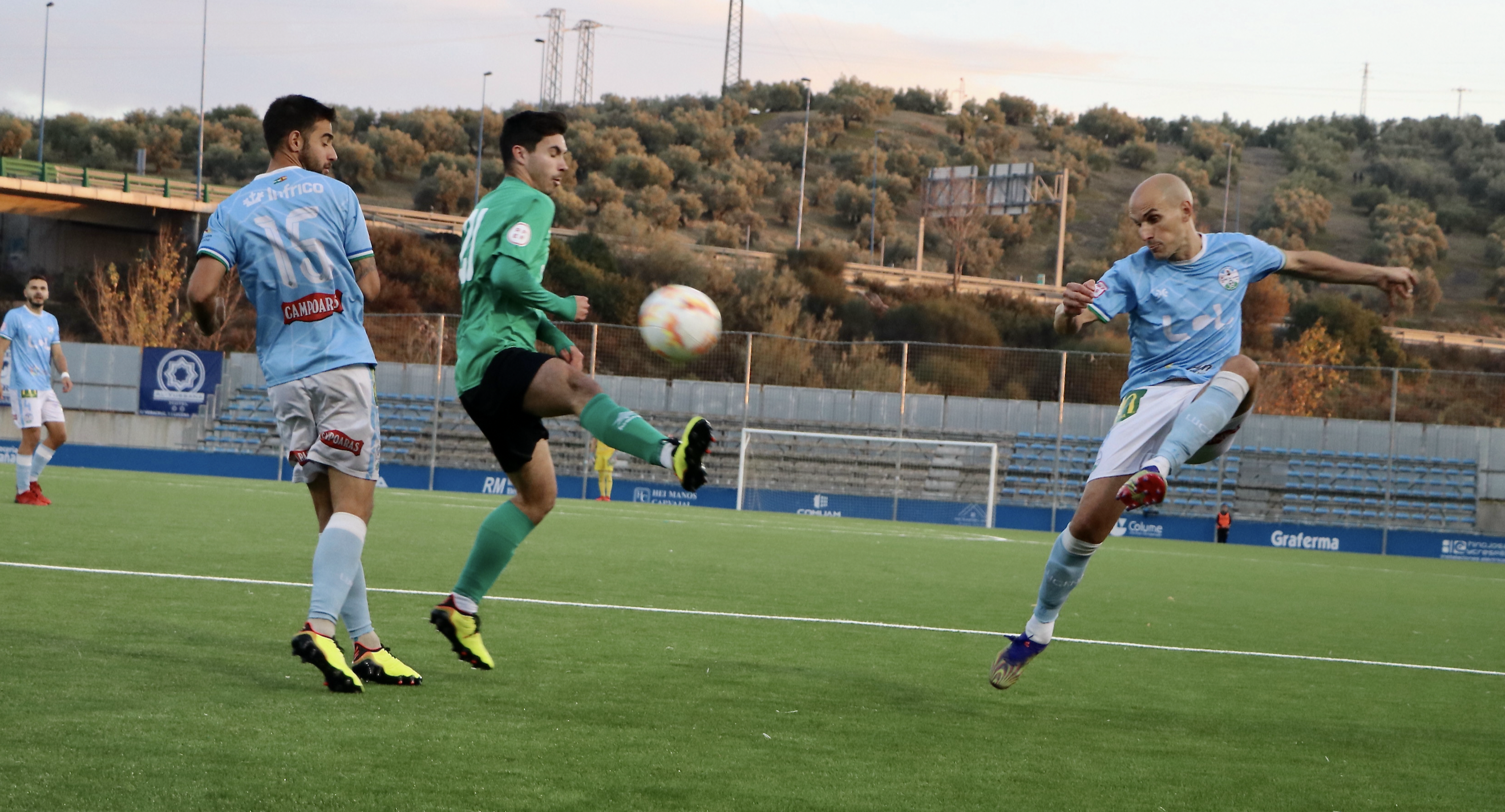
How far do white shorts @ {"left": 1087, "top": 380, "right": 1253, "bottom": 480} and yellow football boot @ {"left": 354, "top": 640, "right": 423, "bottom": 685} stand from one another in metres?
2.88

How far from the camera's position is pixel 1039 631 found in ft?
17.4

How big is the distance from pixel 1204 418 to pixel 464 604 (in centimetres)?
295

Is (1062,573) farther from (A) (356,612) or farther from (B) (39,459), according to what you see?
(B) (39,459)

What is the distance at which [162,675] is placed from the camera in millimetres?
4258

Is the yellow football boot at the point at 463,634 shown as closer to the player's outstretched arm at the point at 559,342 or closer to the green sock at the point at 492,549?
the green sock at the point at 492,549

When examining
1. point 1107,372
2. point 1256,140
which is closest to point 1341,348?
point 1107,372

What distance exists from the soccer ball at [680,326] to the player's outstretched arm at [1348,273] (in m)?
2.52

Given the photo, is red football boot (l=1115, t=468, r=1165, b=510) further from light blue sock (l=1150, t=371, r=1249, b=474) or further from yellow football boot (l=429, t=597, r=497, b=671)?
yellow football boot (l=429, t=597, r=497, b=671)

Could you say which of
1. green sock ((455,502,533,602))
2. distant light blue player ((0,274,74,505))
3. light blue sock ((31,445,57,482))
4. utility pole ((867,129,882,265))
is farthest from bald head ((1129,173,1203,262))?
utility pole ((867,129,882,265))

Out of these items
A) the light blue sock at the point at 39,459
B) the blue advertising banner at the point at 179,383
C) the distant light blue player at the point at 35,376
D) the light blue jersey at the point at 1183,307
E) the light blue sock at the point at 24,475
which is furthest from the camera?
the blue advertising banner at the point at 179,383

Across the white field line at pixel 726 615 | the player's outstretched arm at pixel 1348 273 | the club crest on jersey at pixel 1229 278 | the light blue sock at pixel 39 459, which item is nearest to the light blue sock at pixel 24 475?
the light blue sock at pixel 39 459

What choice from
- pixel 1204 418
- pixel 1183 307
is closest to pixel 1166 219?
pixel 1183 307

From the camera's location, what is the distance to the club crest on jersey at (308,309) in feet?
15.3

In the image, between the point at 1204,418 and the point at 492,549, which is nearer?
the point at 492,549
